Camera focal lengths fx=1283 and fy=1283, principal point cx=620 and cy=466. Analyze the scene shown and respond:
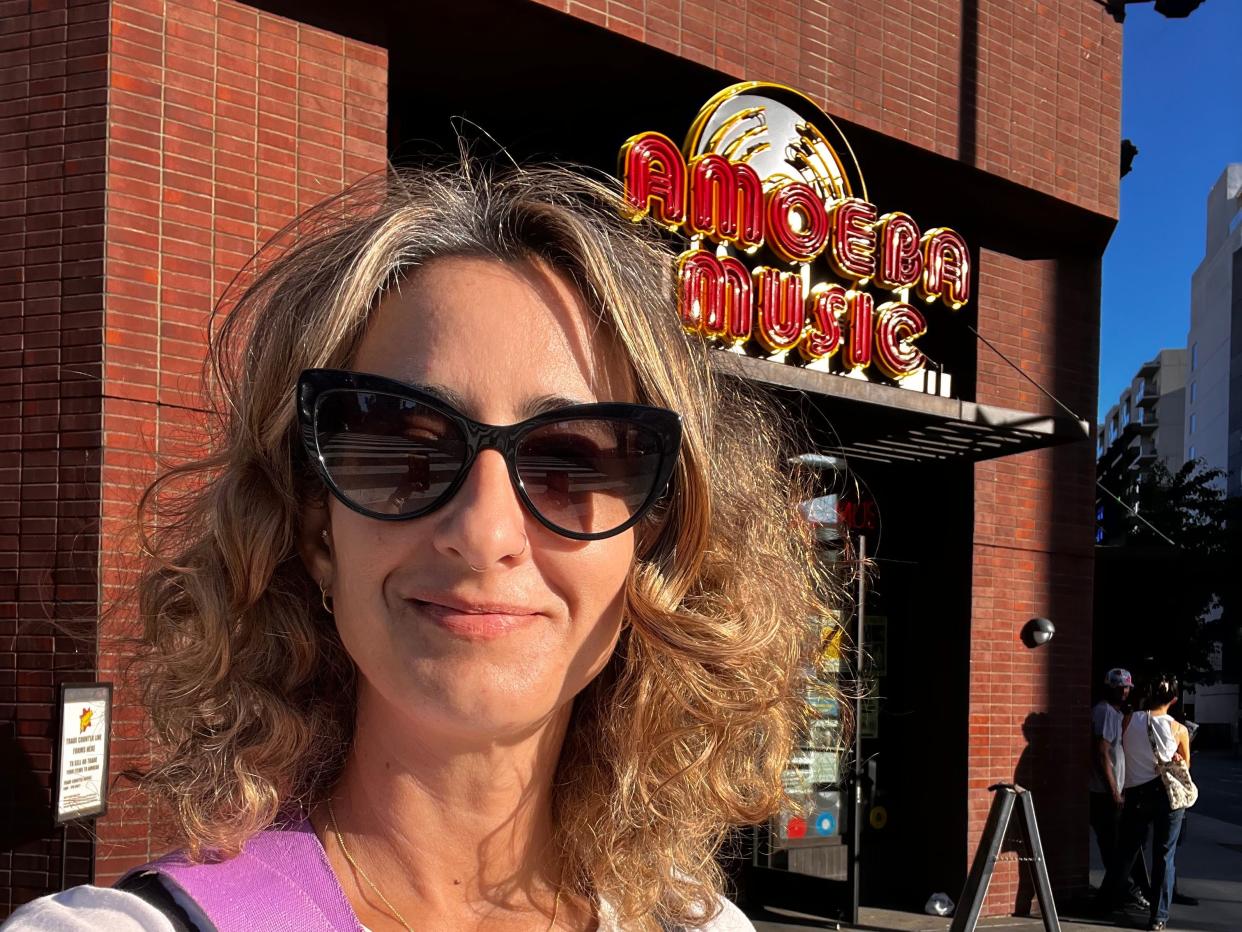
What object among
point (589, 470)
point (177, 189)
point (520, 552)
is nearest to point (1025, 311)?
point (177, 189)

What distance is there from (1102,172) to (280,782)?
399 inches

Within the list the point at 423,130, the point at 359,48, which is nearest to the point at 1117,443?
the point at 423,130

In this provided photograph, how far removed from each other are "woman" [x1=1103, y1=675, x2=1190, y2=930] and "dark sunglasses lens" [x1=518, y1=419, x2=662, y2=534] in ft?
31.0

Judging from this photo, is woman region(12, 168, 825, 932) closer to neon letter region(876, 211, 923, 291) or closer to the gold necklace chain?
the gold necklace chain

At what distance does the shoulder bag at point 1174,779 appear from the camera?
32.3ft

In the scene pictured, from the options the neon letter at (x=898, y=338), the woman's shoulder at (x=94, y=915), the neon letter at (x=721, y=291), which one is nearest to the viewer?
the woman's shoulder at (x=94, y=915)

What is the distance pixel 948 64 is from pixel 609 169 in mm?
3062

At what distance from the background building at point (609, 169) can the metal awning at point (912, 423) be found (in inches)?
1.1

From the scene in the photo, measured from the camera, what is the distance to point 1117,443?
2272 centimetres

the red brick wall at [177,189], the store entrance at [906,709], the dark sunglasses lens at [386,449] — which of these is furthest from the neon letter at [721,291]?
the dark sunglasses lens at [386,449]

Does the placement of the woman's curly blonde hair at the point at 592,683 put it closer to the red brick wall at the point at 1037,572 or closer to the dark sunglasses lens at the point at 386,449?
the dark sunglasses lens at the point at 386,449

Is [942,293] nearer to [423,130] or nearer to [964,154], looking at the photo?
[964,154]

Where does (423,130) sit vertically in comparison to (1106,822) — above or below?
above

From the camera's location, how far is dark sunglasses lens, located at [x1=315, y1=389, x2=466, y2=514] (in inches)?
59.1
